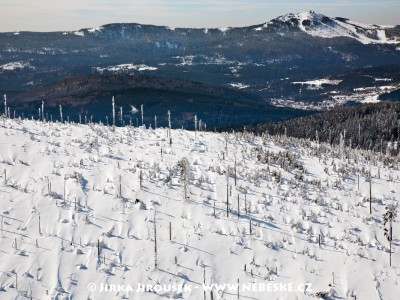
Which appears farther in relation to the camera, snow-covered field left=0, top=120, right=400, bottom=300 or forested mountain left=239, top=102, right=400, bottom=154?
forested mountain left=239, top=102, right=400, bottom=154

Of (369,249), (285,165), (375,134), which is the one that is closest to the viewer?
(369,249)

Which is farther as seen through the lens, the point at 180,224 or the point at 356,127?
the point at 356,127

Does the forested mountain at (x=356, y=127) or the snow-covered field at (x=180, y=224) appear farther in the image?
the forested mountain at (x=356, y=127)

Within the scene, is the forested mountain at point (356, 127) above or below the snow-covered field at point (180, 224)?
below

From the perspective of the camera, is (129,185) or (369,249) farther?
(129,185)

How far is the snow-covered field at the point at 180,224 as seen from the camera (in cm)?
3152

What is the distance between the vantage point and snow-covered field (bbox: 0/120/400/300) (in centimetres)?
3152

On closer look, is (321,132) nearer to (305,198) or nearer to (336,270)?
(305,198)

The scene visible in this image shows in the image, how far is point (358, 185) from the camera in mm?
49094

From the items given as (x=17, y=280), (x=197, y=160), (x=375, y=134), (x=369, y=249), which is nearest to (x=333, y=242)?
(x=369, y=249)

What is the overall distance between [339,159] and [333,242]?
24.3 m

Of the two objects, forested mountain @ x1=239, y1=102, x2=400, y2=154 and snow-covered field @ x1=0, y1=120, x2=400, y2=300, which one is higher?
snow-covered field @ x1=0, y1=120, x2=400, y2=300

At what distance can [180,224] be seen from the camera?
37375mm

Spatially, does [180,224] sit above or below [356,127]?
above
